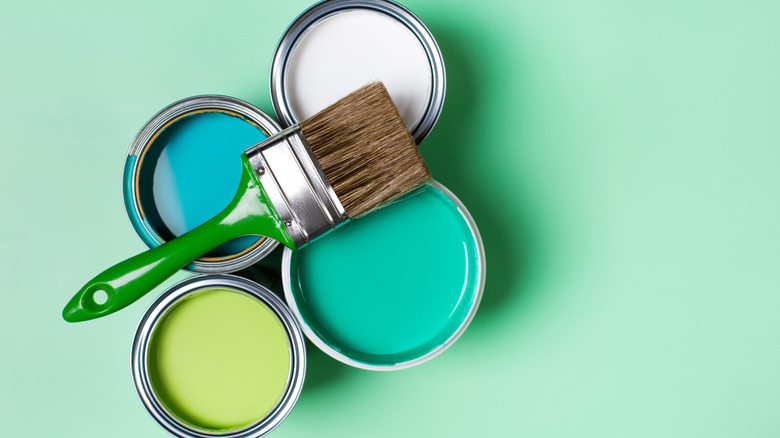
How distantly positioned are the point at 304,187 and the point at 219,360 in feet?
1.61

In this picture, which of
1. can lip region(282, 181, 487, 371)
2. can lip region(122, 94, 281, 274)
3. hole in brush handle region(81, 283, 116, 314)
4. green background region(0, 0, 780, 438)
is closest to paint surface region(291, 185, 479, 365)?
can lip region(282, 181, 487, 371)

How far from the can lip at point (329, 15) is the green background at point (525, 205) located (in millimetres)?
165

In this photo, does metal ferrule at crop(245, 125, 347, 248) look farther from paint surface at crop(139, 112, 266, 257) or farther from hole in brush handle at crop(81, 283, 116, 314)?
hole in brush handle at crop(81, 283, 116, 314)

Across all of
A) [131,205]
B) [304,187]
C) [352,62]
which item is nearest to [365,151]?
[304,187]

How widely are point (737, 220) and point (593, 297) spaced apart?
454 mm

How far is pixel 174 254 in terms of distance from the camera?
1.02 metres

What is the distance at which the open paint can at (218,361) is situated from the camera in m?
1.19

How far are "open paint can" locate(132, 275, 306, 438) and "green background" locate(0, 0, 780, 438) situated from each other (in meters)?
0.21

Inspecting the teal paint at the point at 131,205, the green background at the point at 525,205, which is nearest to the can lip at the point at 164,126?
the teal paint at the point at 131,205

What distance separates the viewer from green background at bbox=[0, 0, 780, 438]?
1388mm

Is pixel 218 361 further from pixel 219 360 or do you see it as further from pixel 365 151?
pixel 365 151

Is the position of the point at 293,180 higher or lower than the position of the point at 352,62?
lower

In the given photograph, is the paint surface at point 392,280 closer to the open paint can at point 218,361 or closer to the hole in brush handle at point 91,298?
the open paint can at point 218,361

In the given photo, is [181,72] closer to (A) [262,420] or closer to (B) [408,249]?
(B) [408,249]
